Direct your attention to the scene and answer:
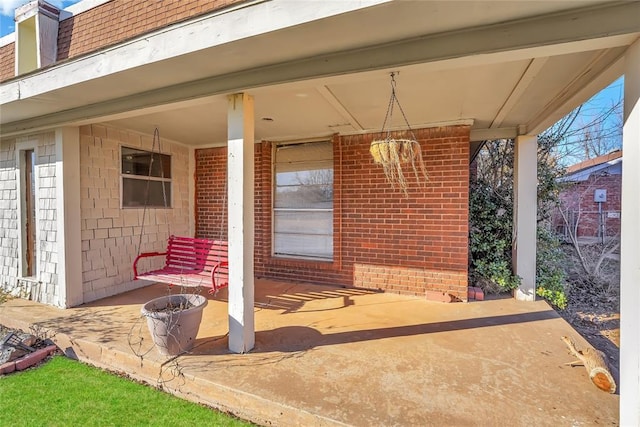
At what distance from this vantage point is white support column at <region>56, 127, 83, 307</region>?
4.02 meters

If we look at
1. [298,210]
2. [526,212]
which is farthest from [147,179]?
[526,212]

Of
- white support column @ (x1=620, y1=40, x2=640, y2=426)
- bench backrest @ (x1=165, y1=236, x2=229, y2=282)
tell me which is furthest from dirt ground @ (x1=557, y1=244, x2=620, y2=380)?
bench backrest @ (x1=165, y1=236, x2=229, y2=282)

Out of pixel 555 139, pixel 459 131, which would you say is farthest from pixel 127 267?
pixel 555 139

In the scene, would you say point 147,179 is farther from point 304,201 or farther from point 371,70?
point 371,70

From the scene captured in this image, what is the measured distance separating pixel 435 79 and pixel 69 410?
4.12 metres

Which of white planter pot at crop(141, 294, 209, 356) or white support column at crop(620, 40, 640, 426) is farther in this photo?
white planter pot at crop(141, 294, 209, 356)

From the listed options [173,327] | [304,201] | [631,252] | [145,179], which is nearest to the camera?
[631,252]

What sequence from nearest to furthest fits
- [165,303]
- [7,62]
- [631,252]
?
1. [631,252]
2. [165,303]
3. [7,62]

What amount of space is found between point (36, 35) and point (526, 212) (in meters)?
7.46

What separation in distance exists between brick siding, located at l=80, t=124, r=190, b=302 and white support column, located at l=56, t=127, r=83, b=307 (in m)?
0.11

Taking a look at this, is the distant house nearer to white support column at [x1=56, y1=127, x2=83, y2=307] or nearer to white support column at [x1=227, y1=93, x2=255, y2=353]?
white support column at [x1=227, y1=93, x2=255, y2=353]

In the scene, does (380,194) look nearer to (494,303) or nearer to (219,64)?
(494,303)

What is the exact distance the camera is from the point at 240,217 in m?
2.84

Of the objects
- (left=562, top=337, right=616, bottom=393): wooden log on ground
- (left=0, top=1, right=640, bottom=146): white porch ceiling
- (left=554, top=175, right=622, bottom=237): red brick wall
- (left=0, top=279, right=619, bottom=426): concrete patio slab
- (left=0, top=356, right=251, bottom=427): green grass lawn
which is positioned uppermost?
(left=0, top=1, right=640, bottom=146): white porch ceiling
